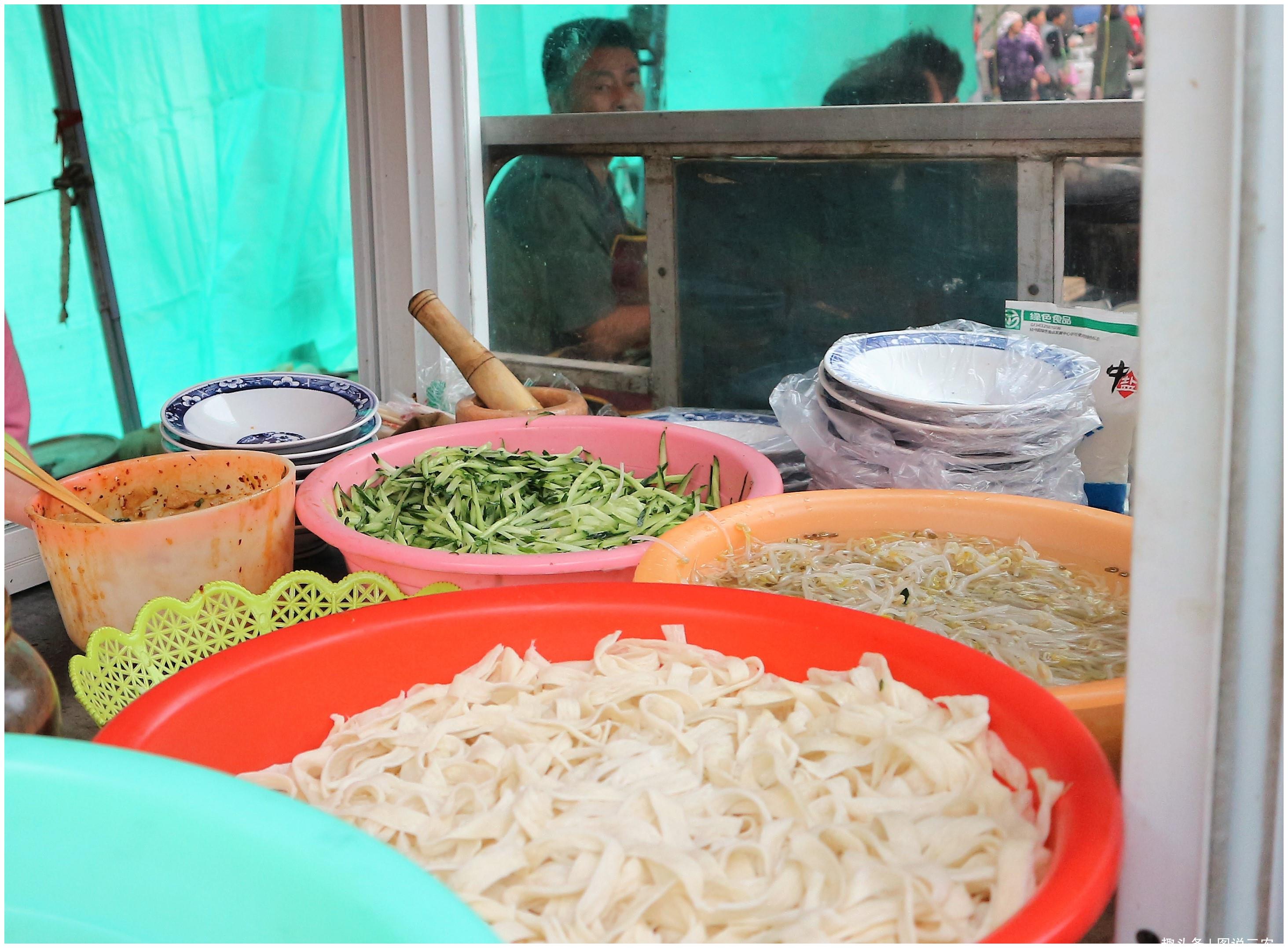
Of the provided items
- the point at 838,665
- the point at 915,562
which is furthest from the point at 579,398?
the point at 838,665

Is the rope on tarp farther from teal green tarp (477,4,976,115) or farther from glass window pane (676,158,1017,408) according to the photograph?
glass window pane (676,158,1017,408)

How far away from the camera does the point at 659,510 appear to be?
1727 mm

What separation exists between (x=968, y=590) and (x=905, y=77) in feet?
4.82

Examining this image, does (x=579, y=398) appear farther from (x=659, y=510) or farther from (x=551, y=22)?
(x=551, y=22)

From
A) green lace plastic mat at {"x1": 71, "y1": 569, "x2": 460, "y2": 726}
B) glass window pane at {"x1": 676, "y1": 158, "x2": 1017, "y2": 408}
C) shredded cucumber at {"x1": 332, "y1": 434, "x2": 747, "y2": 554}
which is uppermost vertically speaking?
glass window pane at {"x1": 676, "y1": 158, "x2": 1017, "y2": 408}

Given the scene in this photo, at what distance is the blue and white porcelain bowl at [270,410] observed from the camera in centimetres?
227

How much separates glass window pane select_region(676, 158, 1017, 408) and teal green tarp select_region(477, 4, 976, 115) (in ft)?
0.57

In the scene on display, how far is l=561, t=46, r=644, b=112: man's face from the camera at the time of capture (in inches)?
109

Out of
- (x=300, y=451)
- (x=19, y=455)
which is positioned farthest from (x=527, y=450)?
(x=19, y=455)

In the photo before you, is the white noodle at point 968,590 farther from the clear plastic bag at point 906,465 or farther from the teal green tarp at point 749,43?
the teal green tarp at point 749,43

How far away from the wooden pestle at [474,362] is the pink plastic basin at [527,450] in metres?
0.18

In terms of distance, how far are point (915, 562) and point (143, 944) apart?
3.57 feet

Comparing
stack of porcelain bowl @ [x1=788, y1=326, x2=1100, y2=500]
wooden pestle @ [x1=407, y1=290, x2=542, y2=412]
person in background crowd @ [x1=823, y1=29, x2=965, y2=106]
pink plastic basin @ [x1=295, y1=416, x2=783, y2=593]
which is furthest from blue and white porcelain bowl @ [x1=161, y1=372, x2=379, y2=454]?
person in background crowd @ [x1=823, y1=29, x2=965, y2=106]

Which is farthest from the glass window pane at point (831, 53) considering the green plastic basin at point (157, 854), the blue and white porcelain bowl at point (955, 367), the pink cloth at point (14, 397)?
the green plastic basin at point (157, 854)
